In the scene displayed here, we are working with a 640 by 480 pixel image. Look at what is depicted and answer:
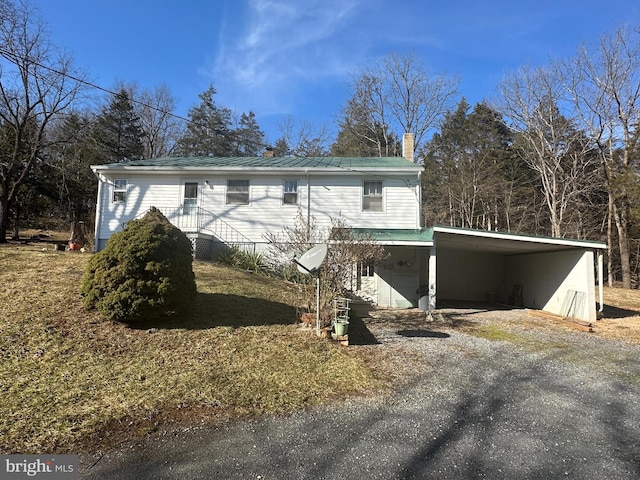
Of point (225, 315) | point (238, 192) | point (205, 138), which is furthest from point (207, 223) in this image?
point (205, 138)

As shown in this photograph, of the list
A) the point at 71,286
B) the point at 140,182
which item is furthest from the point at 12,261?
the point at 140,182

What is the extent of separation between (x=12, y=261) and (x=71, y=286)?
3391mm

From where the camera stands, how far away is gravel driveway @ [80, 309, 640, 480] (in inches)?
112

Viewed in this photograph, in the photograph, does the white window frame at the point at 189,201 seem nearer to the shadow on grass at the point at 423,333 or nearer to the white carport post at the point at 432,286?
the white carport post at the point at 432,286

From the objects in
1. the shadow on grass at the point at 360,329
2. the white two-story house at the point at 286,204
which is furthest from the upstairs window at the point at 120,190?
the shadow on grass at the point at 360,329

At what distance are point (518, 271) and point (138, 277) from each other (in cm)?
1451

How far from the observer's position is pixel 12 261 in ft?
29.9

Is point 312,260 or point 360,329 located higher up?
point 312,260

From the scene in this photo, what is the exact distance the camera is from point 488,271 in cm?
1650

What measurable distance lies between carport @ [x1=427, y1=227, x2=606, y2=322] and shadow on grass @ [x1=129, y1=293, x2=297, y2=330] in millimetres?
4861

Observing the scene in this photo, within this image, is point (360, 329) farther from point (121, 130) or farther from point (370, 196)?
point (121, 130)

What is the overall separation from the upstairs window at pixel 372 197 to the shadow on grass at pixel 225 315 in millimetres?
6126

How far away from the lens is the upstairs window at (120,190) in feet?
46.4

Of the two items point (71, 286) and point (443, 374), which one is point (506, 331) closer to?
point (443, 374)
